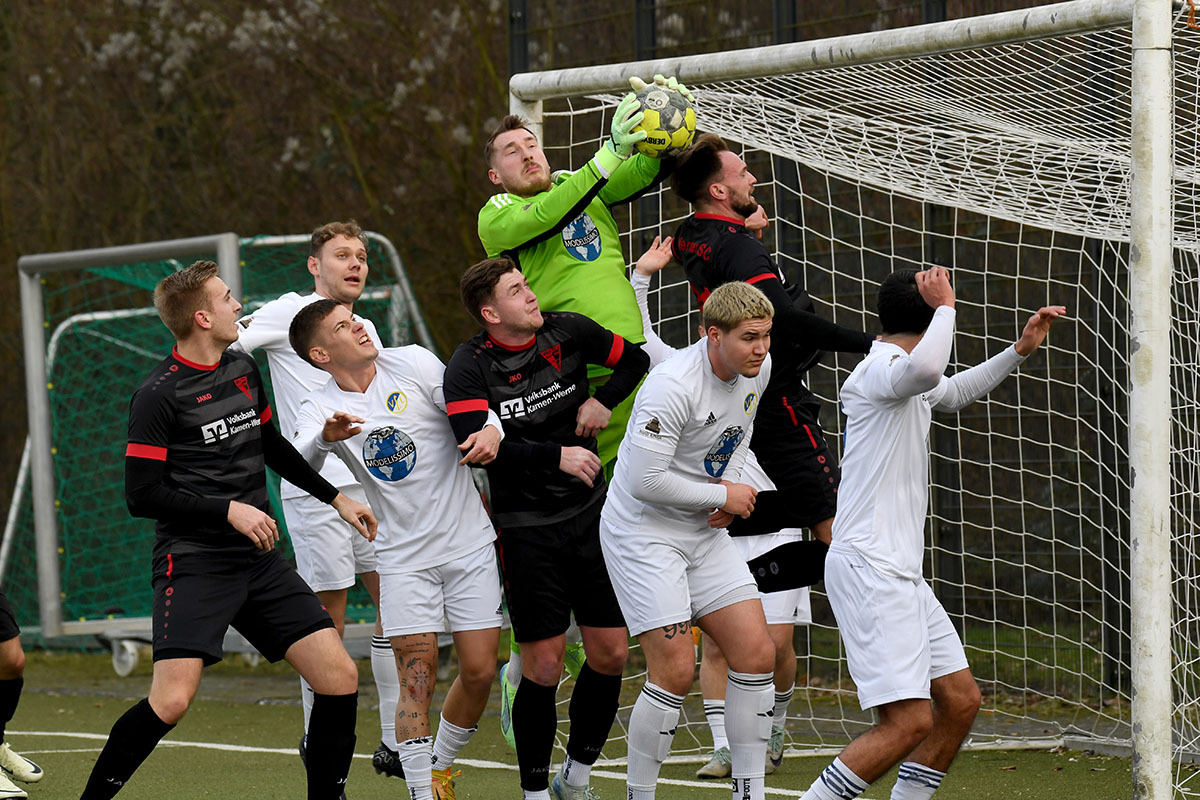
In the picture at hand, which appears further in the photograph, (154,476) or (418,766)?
(418,766)

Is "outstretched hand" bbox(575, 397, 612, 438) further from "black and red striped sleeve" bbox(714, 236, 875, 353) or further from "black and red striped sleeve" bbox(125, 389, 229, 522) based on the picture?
"black and red striped sleeve" bbox(125, 389, 229, 522)

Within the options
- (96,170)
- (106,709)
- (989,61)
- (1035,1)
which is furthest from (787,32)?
(96,170)

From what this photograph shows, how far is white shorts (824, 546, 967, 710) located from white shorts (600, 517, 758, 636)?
0.45 meters

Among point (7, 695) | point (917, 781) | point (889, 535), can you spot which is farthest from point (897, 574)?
point (7, 695)

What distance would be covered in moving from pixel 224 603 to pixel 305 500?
166 cm

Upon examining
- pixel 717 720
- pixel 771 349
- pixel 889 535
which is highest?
pixel 771 349

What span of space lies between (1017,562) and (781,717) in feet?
6.78

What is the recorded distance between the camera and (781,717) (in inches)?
253

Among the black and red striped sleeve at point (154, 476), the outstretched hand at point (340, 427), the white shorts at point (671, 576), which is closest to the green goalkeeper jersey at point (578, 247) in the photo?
the white shorts at point (671, 576)

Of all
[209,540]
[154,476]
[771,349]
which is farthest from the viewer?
[771,349]

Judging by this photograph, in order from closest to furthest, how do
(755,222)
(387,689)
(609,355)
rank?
1. (609,355)
2. (755,222)
3. (387,689)

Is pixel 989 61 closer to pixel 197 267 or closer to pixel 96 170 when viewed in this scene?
pixel 197 267

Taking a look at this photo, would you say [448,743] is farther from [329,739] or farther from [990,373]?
[990,373]

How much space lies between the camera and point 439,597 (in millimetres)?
5254
